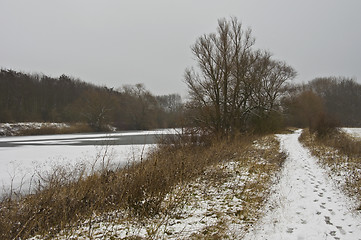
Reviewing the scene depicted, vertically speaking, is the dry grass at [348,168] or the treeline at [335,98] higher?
the treeline at [335,98]

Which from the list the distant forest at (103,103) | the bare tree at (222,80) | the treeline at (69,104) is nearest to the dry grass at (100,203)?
the bare tree at (222,80)

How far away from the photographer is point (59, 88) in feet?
202

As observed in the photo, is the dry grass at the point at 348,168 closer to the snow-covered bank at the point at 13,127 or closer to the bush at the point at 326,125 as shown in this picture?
the bush at the point at 326,125

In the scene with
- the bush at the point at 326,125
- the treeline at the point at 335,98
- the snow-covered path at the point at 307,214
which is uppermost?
the treeline at the point at 335,98

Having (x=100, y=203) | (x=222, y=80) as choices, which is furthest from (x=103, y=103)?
(x=100, y=203)

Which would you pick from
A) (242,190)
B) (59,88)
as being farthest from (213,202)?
(59,88)

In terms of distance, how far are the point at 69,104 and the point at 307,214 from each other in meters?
60.8

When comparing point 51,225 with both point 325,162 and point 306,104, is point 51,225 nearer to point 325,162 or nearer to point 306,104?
point 325,162

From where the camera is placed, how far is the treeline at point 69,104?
164 ft

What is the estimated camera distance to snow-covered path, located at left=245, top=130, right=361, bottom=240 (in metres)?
3.53

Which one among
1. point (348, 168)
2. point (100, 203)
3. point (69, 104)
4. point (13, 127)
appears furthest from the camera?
point (69, 104)

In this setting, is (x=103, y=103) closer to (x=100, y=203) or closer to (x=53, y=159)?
(x=53, y=159)

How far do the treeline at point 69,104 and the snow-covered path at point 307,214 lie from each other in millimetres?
36922

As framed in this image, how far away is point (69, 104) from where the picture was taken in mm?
56062
